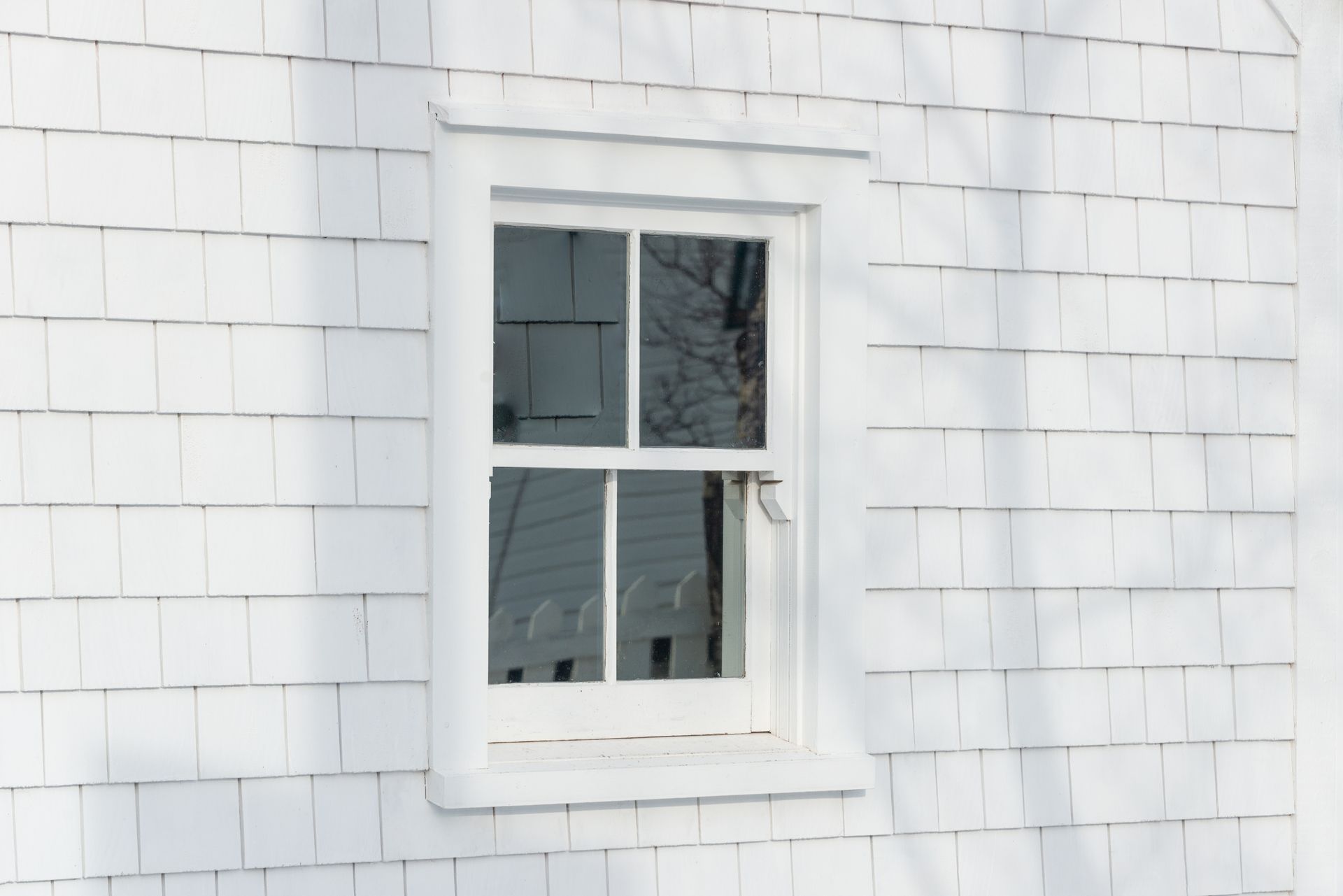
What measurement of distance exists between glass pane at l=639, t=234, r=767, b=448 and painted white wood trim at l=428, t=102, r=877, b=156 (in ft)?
0.81

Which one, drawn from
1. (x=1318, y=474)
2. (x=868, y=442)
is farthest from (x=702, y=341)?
(x=1318, y=474)

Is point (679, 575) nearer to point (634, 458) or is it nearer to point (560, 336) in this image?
point (634, 458)

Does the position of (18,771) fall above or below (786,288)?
below

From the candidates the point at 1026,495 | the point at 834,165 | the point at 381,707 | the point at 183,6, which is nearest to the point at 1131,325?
the point at 1026,495

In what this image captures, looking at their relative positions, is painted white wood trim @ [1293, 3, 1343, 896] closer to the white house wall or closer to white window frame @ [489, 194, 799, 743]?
the white house wall

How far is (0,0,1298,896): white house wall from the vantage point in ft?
8.93

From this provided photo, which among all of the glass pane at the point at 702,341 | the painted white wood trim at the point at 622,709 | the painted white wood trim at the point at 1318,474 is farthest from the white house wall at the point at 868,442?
the glass pane at the point at 702,341

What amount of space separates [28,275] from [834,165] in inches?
70.3

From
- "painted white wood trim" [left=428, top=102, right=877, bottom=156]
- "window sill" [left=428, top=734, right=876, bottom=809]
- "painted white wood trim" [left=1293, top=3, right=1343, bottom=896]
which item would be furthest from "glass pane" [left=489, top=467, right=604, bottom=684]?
"painted white wood trim" [left=1293, top=3, right=1343, bottom=896]

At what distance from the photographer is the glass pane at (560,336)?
3.02 meters

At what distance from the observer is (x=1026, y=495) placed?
3.29 metres

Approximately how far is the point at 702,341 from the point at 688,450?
0.88ft

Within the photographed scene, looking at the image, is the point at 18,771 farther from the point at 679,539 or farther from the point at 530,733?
the point at 679,539

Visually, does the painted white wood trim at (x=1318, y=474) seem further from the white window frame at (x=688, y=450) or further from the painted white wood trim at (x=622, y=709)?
the painted white wood trim at (x=622, y=709)
